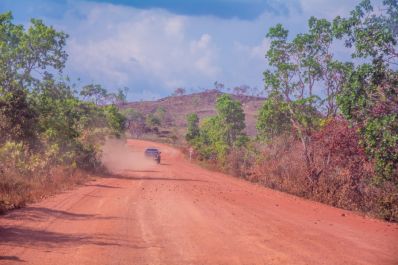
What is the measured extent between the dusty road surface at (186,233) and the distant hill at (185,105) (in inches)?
4692

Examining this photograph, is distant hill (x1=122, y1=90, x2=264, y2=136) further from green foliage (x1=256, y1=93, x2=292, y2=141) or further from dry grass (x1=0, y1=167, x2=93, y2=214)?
dry grass (x1=0, y1=167, x2=93, y2=214)

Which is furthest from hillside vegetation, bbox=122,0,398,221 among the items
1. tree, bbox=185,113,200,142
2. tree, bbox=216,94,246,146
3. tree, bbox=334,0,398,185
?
tree, bbox=185,113,200,142

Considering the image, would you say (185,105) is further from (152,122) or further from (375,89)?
(375,89)

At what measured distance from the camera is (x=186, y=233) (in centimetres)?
1148

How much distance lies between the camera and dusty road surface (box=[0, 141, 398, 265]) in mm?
9055

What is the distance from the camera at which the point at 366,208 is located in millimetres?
18750

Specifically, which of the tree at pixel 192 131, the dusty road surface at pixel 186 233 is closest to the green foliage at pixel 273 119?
the dusty road surface at pixel 186 233

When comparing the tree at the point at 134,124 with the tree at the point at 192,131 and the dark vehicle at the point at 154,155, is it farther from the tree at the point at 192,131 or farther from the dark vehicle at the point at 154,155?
the dark vehicle at the point at 154,155

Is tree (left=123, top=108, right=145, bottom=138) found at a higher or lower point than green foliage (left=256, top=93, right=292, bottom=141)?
higher

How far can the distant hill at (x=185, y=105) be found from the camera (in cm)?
14321

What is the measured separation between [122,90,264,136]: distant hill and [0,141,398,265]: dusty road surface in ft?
391

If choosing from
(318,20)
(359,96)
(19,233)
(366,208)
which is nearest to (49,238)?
(19,233)

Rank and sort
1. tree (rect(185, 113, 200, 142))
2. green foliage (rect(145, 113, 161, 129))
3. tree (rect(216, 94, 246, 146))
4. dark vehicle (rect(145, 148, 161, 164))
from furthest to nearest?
1. green foliage (rect(145, 113, 161, 129))
2. tree (rect(185, 113, 200, 142))
3. dark vehicle (rect(145, 148, 161, 164))
4. tree (rect(216, 94, 246, 146))

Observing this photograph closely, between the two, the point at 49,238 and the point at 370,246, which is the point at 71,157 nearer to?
the point at 49,238
